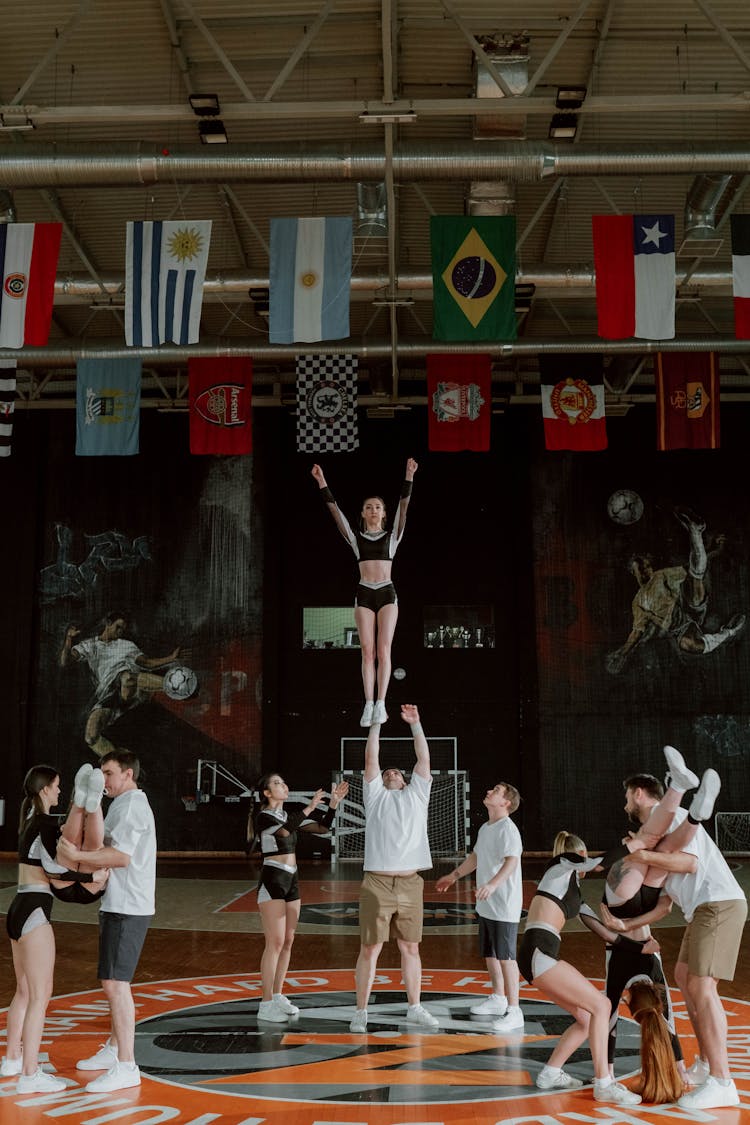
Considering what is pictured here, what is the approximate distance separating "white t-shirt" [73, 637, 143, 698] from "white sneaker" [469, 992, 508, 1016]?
623 inches

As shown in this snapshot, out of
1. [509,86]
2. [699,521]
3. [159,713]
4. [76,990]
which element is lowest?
[76,990]

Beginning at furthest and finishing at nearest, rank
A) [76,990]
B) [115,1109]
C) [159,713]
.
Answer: [159,713], [76,990], [115,1109]

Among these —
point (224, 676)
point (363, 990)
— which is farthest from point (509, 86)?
point (224, 676)

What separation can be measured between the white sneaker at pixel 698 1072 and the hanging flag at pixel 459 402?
12.2 m

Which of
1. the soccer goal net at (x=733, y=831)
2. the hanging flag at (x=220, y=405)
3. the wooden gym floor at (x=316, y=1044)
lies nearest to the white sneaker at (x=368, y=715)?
the wooden gym floor at (x=316, y=1044)

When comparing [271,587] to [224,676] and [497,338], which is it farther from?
[497,338]

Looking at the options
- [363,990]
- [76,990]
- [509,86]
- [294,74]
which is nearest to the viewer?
[363,990]

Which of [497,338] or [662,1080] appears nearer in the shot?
[662,1080]

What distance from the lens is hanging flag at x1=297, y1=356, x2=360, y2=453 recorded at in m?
17.1

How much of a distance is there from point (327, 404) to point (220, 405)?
193 centimetres

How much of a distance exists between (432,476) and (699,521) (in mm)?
6134

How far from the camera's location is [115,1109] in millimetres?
6008

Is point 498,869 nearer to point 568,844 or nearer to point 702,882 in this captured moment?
point 568,844

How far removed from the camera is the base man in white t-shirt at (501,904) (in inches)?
323
